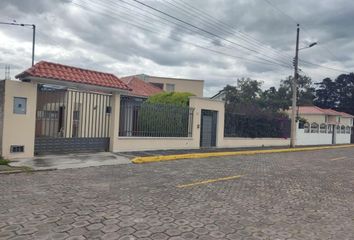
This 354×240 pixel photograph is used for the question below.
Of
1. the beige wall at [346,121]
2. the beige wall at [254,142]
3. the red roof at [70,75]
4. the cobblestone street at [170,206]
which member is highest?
the red roof at [70,75]

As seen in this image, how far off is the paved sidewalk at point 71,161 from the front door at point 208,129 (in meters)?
7.30

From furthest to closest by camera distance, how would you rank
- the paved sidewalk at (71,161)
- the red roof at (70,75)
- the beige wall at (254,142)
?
the beige wall at (254,142), the red roof at (70,75), the paved sidewalk at (71,161)

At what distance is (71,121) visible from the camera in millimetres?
14664

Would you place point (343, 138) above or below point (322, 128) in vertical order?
below

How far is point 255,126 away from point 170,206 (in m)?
19.7

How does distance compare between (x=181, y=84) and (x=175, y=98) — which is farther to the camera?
(x=181, y=84)

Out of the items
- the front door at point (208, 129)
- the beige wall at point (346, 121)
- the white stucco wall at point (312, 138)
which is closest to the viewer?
the front door at point (208, 129)

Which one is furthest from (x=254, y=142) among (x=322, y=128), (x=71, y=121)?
(x=322, y=128)

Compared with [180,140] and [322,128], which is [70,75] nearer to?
[180,140]

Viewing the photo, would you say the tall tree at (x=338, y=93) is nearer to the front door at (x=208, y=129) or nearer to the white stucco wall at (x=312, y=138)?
the white stucco wall at (x=312, y=138)

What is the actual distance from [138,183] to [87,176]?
1701 millimetres

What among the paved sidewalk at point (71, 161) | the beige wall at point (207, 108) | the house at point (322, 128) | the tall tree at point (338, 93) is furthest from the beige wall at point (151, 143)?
the tall tree at point (338, 93)

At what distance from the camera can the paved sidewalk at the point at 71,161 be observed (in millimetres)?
11016

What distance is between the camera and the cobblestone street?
17.0 ft
